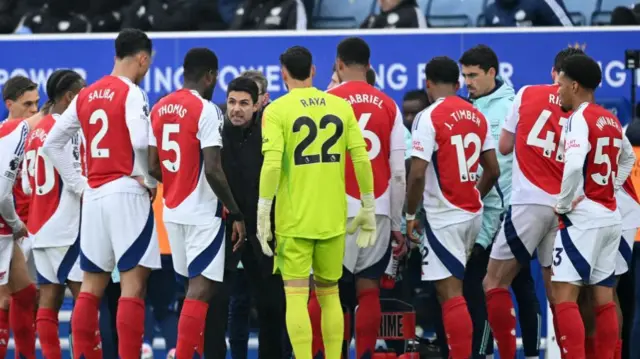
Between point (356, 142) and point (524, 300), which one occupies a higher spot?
point (356, 142)

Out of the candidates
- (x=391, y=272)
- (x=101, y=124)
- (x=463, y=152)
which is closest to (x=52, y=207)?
(x=101, y=124)

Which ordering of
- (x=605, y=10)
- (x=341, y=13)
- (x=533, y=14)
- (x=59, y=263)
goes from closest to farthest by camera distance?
(x=59, y=263) < (x=533, y=14) < (x=605, y=10) < (x=341, y=13)

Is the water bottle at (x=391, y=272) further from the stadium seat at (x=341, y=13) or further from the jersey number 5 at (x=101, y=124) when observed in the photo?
the stadium seat at (x=341, y=13)

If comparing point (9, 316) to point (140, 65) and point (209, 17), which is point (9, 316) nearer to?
point (140, 65)

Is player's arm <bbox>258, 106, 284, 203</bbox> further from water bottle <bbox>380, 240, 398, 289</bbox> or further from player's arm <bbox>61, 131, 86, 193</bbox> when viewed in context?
player's arm <bbox>61, 131, 86, 193</bbox>

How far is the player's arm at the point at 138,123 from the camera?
28.3 ft

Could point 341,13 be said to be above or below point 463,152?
above

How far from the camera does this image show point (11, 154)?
9.37 m

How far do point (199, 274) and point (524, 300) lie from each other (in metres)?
2.45

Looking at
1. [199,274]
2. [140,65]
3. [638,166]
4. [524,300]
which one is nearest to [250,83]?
[140,65]

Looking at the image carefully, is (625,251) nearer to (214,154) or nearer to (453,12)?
(214,154)

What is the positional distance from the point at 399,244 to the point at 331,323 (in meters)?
1.08

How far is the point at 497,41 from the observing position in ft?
36.2

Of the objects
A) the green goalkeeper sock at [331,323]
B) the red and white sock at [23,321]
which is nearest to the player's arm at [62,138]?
the red and white sock at [23,321]
